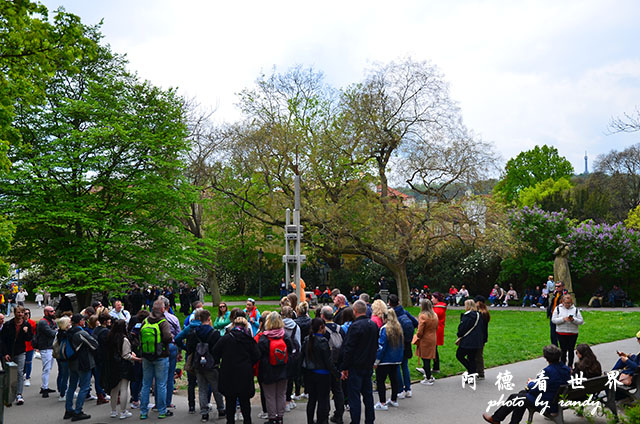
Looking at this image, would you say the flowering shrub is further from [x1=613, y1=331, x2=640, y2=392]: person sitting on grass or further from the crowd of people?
[x1=613, y1=331, x2=640, y2=392]: person sitting on grass

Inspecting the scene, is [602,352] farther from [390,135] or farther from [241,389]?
[390,135]

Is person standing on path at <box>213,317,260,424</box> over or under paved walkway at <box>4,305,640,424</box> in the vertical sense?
over

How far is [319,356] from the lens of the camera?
25.7 ft

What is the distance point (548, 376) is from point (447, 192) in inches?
832

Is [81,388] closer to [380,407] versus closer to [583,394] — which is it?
[380,407]

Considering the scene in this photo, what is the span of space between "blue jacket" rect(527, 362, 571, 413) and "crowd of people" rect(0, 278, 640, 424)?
0.05ft

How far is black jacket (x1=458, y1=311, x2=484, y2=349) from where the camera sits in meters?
10.4

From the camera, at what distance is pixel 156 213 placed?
23406 millimetres

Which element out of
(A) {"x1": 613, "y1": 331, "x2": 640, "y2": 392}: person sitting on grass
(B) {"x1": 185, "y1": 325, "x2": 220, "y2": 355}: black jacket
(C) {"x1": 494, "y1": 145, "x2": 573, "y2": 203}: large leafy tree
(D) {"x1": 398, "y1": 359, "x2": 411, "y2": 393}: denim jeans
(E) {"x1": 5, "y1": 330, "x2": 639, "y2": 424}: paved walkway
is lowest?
(E) {"x1": 5, "y1": 330, "x2": 639, "y2": 424}: paved walkway

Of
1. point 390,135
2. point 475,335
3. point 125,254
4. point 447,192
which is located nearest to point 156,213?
point 125,254

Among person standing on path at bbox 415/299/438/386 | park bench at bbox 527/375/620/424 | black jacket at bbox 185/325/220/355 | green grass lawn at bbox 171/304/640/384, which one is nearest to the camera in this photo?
park bench at bbox 527/375/620/424

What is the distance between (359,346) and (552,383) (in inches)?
107

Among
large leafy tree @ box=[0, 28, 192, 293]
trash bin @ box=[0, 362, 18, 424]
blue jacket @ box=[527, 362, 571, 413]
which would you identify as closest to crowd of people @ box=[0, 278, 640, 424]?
blue jacket @ box=[527, 362, 571, 413]

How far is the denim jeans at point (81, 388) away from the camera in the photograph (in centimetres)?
901
